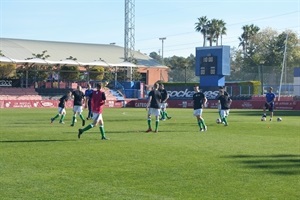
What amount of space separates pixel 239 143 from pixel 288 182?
294 inches

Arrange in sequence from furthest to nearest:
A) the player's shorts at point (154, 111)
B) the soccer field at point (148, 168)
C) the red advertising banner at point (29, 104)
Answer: the red advertising banner at point (29, 104) < the player's shorts at point (154, 111) < the soccer field at point (148, 168)

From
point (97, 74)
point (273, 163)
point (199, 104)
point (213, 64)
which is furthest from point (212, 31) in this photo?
point (273, 163)

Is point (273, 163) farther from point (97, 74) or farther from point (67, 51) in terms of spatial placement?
point (67, 51)

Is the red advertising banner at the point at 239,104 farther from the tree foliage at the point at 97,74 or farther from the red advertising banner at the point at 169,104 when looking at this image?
the tree foliage at the point at 97,74

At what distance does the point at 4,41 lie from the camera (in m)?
88.4

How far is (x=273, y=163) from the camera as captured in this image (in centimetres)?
1336

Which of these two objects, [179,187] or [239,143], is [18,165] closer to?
[179,187]

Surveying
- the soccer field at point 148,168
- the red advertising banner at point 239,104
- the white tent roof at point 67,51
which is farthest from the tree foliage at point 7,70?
the soccer field at point 148,168

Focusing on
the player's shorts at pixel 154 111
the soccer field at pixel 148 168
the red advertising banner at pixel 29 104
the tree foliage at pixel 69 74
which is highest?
the tree foliage at pixel 69 74

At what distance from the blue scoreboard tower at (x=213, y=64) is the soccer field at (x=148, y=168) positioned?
36.7 metres

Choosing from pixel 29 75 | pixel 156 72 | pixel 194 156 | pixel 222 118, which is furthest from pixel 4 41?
pixel 194 156

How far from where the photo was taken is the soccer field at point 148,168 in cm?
969

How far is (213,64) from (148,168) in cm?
4537

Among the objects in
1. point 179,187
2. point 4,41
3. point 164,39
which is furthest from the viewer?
point 164,39
